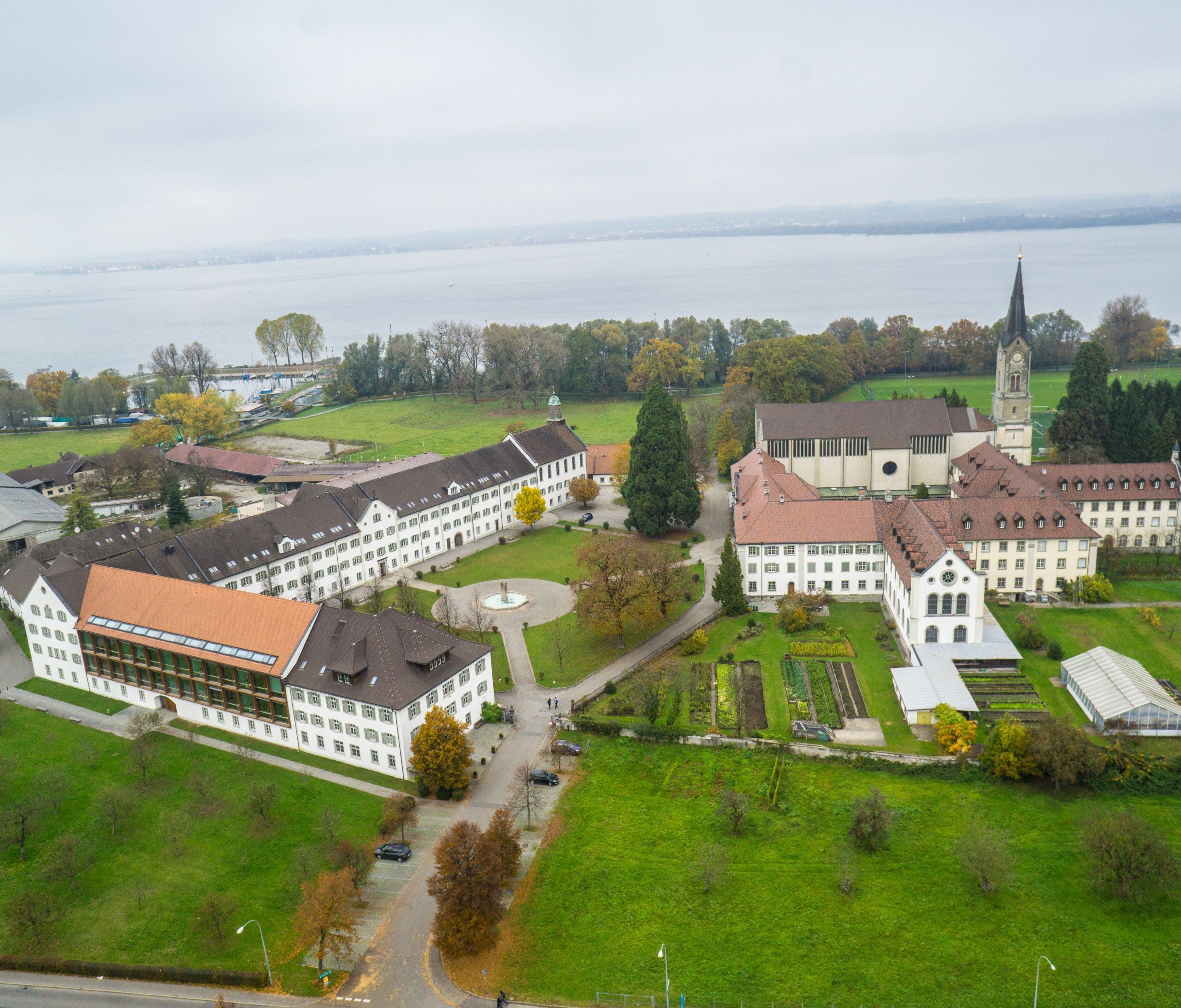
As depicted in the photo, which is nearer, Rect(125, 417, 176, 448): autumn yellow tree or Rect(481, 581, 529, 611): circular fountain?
Rect(481, 581, 529, 611): circular fountain

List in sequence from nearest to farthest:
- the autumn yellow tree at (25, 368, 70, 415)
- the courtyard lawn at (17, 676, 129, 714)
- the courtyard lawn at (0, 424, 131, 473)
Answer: the courtyard lawn at (17, 676, 129, 714) → the courtyard lawn at (0, 424, 131, 473) → the autumn yellow tree at (25, 368, 70, 415)

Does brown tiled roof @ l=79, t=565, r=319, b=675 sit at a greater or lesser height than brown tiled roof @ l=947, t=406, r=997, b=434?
lesser

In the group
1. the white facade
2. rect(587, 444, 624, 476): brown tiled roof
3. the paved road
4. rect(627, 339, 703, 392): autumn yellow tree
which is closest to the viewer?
the paved road

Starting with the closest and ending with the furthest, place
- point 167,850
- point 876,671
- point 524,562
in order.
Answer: point 167,850
point 876,671
point 524,562

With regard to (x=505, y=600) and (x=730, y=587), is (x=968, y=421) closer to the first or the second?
(x=730, y=587)

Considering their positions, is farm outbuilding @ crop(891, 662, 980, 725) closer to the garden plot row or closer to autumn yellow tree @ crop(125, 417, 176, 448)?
the garden plot row

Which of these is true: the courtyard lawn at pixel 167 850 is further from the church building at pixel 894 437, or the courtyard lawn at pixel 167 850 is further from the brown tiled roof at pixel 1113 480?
the brown tiled roof at pixel 1113 480

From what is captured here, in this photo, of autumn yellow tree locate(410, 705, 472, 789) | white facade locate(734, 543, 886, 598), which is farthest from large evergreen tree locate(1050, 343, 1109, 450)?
autumn yellow tree locate(410, 705, 472, 789)

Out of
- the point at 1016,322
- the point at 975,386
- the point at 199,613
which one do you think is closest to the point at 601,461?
the point at 1016,322
